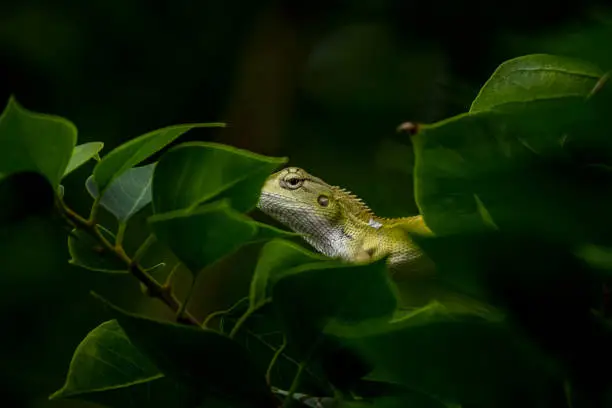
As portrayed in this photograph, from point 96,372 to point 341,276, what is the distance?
12 cm

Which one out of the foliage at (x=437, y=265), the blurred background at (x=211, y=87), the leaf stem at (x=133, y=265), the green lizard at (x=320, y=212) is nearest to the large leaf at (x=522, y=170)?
the foliage at (x=437, y=265)

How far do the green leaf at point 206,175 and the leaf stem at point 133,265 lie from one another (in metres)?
0.03

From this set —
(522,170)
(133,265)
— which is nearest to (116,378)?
(133,265)

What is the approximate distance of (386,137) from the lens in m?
1.84

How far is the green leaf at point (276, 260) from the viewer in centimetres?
39

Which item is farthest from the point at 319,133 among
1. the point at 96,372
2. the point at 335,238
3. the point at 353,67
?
the point at 96,372

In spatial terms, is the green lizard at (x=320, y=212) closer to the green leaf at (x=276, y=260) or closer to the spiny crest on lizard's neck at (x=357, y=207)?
the spiny crest on lizard's neck at (x=357, y=207)

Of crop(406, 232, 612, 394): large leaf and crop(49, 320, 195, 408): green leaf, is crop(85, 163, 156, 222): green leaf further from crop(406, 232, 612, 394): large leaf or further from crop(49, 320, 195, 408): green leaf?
crop(406, 232, 612, 394): large leaf

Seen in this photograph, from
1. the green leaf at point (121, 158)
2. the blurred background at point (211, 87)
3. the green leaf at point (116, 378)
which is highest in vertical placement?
the green leaf at point (121, 158)

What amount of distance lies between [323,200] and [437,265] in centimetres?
90

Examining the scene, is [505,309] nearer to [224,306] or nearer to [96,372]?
[96,372]

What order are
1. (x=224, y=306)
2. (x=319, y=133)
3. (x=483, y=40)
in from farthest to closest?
(x=319, y=133) → (x=224, y=306) → (x=483, y=40)

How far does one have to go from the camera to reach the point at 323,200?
4.07 feet

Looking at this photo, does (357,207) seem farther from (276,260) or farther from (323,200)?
(276,260)
